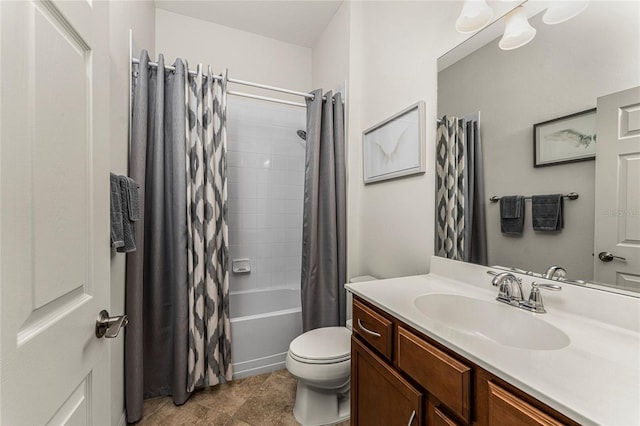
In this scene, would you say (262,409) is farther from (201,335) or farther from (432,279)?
(432,279)

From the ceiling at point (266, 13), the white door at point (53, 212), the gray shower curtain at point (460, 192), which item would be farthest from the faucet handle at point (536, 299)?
the ceiling at point (266, 13)

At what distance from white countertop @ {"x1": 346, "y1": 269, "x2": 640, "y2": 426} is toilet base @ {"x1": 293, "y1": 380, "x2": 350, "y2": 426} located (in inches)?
35.9

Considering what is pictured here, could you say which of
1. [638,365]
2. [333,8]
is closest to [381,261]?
[638,365]

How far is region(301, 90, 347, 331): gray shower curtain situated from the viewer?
1.95 metres

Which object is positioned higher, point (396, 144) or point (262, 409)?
point (396, 144)

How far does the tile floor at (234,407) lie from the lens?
149 cm

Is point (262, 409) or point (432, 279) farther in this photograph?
point (262, 409)

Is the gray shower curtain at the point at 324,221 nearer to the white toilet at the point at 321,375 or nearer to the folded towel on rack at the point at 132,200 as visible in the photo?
the white toilet at the point at 321,375

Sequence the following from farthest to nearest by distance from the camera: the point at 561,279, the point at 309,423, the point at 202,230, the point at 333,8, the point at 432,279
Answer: the point at 333,8
the point at 202,230
the point at 309,423
the point at 432,279
the point at 561,279

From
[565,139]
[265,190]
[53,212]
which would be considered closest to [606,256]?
[565,139]

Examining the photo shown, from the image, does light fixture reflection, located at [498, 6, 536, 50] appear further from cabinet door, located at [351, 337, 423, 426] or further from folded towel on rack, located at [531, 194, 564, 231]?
cabinet door, located at [351, 337, 423, 426]

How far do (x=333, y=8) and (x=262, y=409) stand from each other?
9.45 feet

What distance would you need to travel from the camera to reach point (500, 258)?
1.08m

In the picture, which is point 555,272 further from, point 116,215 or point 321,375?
point 116,215
